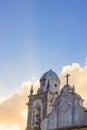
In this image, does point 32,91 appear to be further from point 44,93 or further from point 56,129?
point 56,129

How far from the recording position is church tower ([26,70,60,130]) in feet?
110

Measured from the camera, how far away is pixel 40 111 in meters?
34.1

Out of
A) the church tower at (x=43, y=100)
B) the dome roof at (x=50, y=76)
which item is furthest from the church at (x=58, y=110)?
the dome roof at (x=50, y=76)

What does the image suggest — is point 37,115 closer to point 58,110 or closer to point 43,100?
point 43,100

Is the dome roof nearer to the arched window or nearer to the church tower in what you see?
the church tower

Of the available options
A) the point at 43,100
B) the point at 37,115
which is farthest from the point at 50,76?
the point at 37,115

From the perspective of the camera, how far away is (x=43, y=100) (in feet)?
112

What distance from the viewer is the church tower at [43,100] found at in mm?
33438

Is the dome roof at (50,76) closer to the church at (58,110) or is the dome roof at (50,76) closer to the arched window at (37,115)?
the church at (58,110)

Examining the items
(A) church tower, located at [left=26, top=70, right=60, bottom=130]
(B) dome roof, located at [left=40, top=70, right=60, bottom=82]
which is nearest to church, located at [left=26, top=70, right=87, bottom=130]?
(A) church tower, located at [left=26, top=70, right=60, bottom=130]

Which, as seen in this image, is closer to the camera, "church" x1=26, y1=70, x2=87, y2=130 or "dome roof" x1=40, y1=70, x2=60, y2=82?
"church" x1=26, y1=70, x2=87, y2=130

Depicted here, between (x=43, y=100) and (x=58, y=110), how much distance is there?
19.2 feet

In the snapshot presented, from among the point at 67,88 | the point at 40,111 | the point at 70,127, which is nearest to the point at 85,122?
the point at 70,127

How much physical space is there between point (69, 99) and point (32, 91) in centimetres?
852
